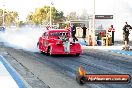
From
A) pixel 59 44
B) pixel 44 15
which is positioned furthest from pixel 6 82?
pixel 44 15

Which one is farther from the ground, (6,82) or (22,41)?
(6,82)

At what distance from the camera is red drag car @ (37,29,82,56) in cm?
2225

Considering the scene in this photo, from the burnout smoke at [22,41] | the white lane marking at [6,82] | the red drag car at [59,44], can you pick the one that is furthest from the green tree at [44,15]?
the white lane marking at [6,82]

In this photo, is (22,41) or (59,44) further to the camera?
(22,41)

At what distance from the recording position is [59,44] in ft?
73.3

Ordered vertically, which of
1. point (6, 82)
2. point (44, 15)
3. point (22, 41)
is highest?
point (44, 15)

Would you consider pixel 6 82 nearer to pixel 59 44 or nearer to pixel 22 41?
pixel 59 44

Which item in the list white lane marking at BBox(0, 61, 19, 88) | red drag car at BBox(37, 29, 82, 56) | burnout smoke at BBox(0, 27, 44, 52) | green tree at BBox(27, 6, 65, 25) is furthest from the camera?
green tree at BBox(27, 6, 65, 25)

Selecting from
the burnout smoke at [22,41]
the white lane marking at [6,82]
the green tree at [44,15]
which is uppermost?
the green tree at [44,15]

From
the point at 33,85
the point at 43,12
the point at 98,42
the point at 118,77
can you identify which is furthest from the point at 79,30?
the point at 43,12

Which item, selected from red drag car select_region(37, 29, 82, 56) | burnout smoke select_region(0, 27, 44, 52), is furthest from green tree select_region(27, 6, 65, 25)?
red drag car select_region(37, 29, 82, 56)

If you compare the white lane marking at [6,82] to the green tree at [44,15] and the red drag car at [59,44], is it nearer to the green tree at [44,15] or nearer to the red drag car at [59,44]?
the red drag car at [59,44]

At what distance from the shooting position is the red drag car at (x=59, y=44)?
73.0ft

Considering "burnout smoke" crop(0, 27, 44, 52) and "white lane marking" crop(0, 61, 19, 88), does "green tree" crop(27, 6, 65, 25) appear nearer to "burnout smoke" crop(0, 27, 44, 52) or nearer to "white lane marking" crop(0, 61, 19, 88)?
"burnout smoke" crop(0, 27, 44, 52)
